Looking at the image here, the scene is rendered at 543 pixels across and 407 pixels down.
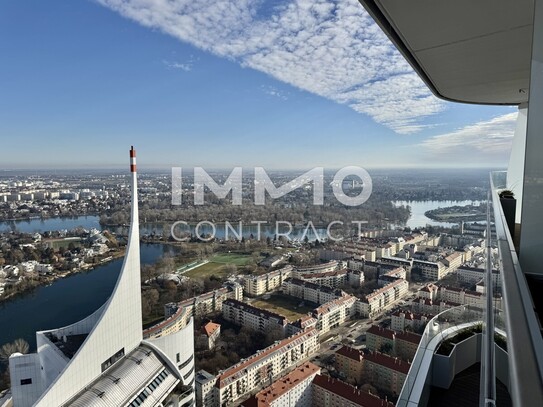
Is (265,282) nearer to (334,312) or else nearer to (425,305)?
(334,312)

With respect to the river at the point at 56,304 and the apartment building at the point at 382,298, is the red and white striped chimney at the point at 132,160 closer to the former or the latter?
the river at the point at 56,304

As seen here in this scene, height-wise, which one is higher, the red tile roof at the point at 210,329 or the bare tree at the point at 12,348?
the bare tree at the point at 12,348

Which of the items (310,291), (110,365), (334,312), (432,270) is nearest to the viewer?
(110,365)

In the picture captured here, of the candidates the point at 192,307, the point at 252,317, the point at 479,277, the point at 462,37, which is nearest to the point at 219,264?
the point at 192,307

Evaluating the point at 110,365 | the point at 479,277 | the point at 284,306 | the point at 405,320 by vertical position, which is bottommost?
the point at 284,306

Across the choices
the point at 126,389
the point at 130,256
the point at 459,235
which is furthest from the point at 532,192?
the point at 459,235

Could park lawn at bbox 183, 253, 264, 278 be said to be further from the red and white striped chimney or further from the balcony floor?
the balcony floor

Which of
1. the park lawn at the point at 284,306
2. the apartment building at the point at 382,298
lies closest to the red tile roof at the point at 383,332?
the apartment building at the point at 382,298
